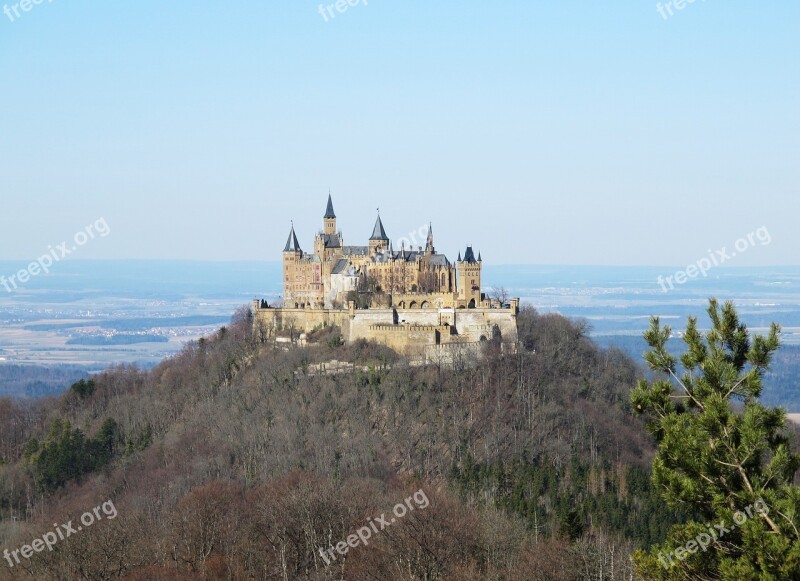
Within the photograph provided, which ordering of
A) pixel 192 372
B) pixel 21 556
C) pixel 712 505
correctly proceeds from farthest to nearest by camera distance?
pixel 192 372 < pixel 21 556 < pixel 712 505

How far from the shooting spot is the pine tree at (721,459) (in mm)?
21375

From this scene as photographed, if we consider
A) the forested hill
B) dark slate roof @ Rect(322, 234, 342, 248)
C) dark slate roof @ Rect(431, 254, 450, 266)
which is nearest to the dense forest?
the forested hill

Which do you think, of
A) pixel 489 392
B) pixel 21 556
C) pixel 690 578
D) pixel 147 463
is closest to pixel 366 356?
pixel 489 392

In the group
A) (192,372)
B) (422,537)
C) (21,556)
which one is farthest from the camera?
(192,372)

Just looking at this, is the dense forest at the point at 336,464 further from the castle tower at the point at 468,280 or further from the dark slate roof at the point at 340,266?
the dark slate roof at the point at 340,266

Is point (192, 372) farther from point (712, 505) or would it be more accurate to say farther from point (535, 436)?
point (712, 505)

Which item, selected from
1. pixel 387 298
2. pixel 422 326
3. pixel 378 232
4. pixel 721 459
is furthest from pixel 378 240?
pixel 721 459

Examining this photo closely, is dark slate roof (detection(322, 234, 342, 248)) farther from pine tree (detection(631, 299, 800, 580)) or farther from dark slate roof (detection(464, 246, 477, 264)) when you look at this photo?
pine tree (detection(631, 299, 800, 580))

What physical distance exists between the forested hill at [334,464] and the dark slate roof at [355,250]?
9010mm

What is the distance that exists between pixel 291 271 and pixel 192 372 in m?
10.3

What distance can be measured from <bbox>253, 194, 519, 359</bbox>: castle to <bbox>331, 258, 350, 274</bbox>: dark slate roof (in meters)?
0.04

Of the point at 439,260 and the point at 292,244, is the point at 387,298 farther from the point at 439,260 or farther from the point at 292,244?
the point at 292,244

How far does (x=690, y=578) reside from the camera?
22828 mm

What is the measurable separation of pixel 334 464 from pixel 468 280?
2329 cm
